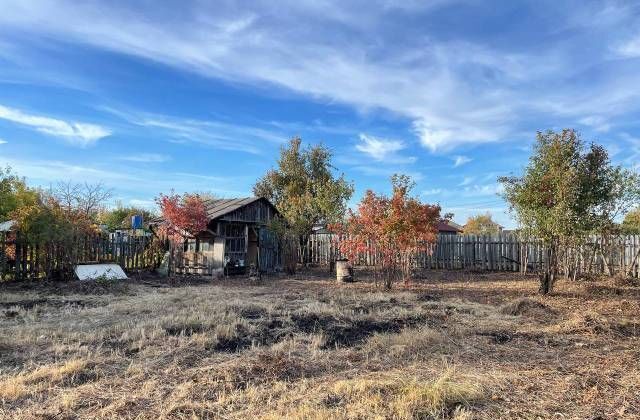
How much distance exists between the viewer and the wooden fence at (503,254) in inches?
637

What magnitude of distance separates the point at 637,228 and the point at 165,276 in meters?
16.6

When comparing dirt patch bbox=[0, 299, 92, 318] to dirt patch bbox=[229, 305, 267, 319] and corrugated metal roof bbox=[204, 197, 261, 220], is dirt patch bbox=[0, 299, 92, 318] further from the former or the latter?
corrugated metal roof bbox=[204, 197, 261, 220]

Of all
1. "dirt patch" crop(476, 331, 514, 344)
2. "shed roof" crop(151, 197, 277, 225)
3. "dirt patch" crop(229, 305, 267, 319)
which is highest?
"shed roof" crop(151, 197, 277, 225)

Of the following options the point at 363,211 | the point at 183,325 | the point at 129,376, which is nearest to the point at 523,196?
the point at 363,211

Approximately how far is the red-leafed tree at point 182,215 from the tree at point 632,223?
1471cm

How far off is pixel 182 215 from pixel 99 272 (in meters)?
3.29

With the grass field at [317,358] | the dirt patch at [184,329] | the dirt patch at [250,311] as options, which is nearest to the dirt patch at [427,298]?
the grass field at [317,358]

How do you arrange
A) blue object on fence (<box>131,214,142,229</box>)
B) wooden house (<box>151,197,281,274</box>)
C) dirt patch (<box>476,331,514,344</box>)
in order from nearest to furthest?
1. dirt patch (<box>476,331,514,344</box>)
2. wooden house (<box>151,197,281,274</box>)
3. blue object on fence (<box>131,214,142,229</box>)

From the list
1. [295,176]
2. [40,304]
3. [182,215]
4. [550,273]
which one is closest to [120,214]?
[295,176]

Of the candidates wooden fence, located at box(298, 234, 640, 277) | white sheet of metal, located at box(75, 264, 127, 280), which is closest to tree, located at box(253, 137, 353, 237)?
wooden fence, located at box(298, 234, 640, 277)

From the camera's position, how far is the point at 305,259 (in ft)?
78.3

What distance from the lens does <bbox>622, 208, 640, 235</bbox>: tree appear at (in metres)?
15.9

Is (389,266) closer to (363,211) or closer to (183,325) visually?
(363,211)

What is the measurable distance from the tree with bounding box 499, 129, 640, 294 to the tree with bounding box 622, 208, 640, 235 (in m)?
2.48
